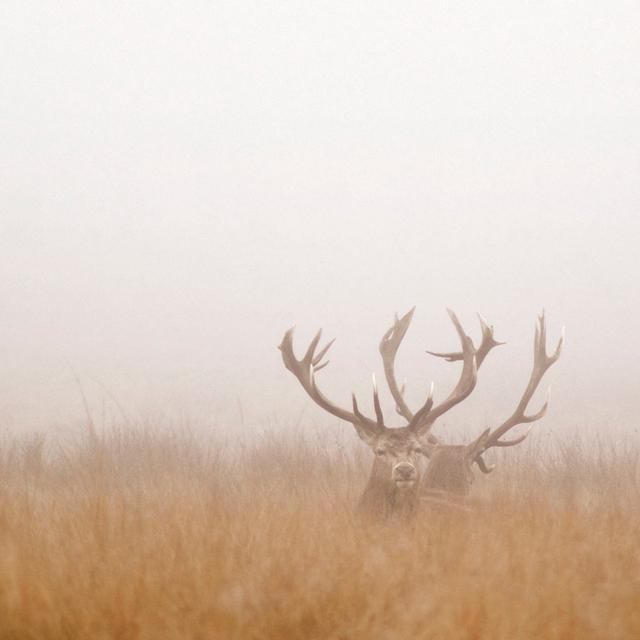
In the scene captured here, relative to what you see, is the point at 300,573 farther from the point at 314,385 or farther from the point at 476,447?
the point at 476,447

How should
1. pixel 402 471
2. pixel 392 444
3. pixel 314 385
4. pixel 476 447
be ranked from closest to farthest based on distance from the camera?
pixel 402 471 < pixel 392 444 < pixel 314 385 < pixel 476 447

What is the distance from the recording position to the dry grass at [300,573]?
2.51 meters

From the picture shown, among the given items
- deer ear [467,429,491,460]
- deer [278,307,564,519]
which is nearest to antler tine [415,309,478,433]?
deer [278,307,564,519]

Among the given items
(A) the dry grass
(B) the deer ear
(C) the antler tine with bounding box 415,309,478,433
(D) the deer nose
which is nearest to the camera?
(A) the dry grass

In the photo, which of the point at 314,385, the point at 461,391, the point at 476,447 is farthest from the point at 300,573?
the point at 476,447

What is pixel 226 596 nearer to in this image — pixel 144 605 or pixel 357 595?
pixel 144 605

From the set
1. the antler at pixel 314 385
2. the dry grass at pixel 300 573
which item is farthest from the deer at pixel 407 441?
the dry grass at pixel 300 573

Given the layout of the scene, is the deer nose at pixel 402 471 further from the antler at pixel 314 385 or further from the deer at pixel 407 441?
the antler at pixel 314 385

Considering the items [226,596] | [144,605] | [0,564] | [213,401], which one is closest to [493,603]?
[226,596]

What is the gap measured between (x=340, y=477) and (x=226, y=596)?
3793 millimetres

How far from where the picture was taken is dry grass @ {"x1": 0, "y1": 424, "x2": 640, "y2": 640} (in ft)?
8.23

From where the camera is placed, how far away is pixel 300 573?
9.21 feet

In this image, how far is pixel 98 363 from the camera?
1009 inches

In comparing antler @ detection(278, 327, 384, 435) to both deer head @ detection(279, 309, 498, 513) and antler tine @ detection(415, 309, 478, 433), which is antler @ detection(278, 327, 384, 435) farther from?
antler tine @ detection(415, 309, 478, 433)
